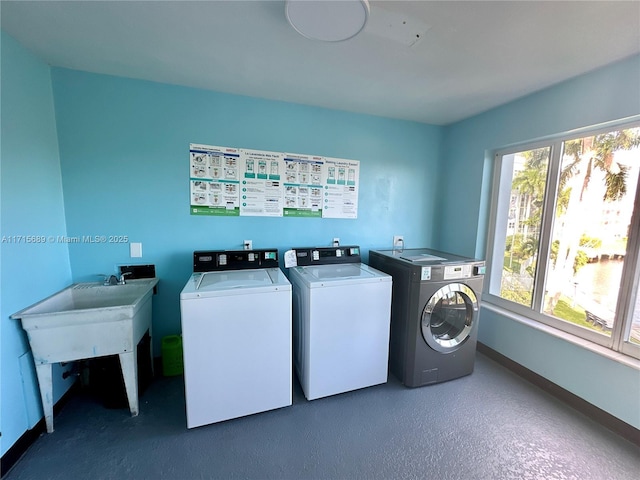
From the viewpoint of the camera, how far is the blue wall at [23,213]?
1.33m

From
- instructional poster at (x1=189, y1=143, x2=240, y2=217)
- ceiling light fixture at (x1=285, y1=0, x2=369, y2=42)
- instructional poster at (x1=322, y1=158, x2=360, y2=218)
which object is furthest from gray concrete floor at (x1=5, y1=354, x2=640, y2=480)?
ceiling light fixture at (x1=285, y1=0, x2=369, y2=42)

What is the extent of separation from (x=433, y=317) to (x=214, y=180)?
7.05 ft

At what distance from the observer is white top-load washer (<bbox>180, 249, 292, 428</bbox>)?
149cm

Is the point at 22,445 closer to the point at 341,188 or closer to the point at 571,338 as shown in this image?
the point at 341,188

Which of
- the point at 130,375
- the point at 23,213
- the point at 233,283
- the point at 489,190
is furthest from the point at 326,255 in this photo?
the point at 23,213

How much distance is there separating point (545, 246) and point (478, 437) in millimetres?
1563

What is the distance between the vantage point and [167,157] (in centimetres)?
201

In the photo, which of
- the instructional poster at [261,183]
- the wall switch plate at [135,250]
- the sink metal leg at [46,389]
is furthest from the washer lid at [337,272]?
the sink metal leg at [46,389]

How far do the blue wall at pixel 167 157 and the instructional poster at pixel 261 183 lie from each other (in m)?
0.07

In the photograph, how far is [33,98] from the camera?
1580 mm

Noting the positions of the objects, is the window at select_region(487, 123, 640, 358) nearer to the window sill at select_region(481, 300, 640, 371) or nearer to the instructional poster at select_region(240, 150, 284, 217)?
the window sill at select_region(481, 300, 640, 371)

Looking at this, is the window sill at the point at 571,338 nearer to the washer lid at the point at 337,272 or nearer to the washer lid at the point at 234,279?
the washer lid at the point at 337,272

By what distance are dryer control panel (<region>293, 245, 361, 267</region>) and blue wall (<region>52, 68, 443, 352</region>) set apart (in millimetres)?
158

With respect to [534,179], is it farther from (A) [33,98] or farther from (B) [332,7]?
(A) [33,98]
